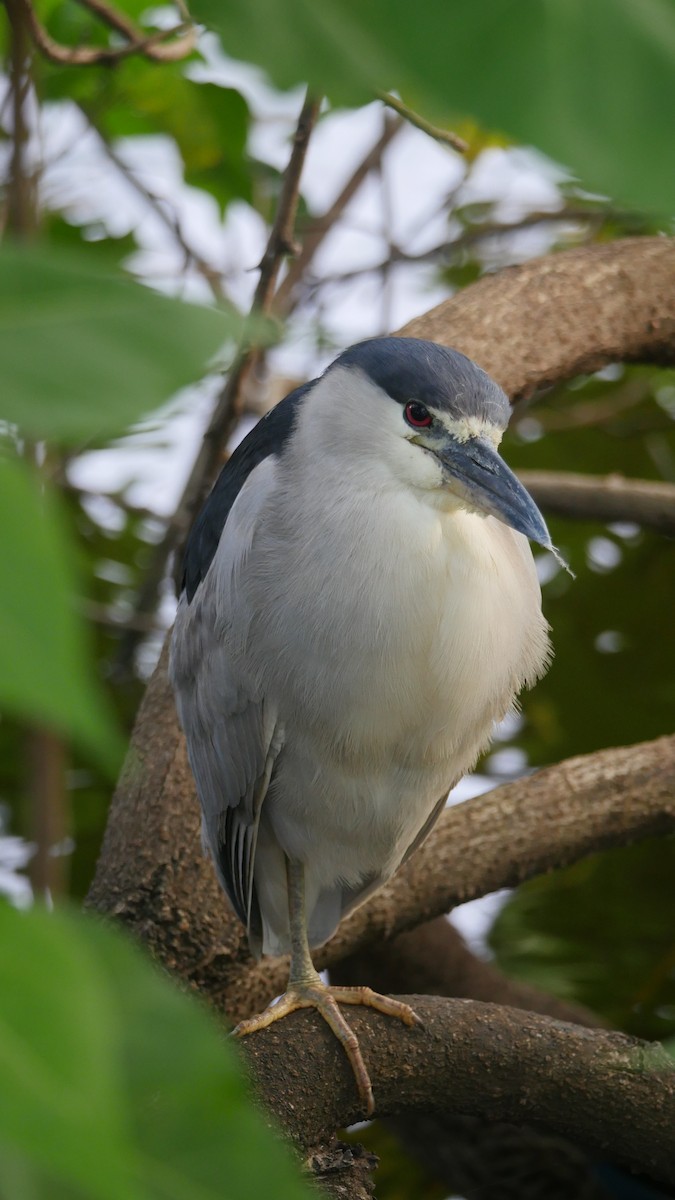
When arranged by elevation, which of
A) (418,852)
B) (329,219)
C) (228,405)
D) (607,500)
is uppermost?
(329,219)

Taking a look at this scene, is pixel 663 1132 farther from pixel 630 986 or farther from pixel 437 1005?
pixel 630 986

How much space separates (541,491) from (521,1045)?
107 centimetres

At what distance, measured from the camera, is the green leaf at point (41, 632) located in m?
0.21

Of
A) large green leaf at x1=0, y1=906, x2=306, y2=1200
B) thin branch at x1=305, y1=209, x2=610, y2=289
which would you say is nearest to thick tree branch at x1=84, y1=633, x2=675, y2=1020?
thin branch at x1=305, y1=209, x2=610, y2=289

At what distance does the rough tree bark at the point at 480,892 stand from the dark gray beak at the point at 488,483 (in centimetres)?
56

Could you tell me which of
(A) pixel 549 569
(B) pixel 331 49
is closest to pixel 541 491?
(A) pixel 549 569

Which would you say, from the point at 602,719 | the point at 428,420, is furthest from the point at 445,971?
the point at 428,420

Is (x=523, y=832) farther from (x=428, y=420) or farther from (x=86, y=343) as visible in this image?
(x=86, y=343)

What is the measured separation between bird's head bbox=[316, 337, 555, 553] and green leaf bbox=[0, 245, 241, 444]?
1219 mm

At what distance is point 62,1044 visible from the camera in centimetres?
23

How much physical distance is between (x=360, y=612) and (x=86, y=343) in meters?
1.29

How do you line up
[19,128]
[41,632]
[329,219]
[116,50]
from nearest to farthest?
[41,632] → [19,128] → [116,50] → [329,219]

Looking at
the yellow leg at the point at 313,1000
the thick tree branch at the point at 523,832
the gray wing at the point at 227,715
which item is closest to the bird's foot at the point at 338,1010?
the yellow leg at the point at 313,1000

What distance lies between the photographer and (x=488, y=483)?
4.77ft
